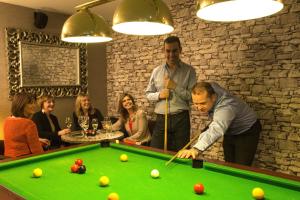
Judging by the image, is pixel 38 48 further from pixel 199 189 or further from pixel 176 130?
pixel 199 189

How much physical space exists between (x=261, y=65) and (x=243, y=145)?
1156 millimetres

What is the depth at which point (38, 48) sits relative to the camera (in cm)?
420

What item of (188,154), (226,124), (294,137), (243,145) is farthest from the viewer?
(294,137)

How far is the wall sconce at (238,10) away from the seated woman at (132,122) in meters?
2.37

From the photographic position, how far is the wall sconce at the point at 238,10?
4.71 feet

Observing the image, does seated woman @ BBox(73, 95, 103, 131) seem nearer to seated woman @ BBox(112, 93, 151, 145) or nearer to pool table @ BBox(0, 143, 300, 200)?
seated woman @ BBox(112, 93, 151, 145)

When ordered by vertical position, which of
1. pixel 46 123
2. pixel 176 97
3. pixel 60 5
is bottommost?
pixel 46 123

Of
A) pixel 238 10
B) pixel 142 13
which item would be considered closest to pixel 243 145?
pixel 238 10

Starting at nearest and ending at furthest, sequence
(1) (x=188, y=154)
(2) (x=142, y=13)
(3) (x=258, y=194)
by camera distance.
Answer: (3) (x=258, y=194)
(2) (x=142, y=13)
(1) (x=188, y=154)

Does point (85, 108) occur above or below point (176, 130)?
above

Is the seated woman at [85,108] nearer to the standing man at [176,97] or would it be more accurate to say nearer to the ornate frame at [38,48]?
the ornate frame at [38,48]

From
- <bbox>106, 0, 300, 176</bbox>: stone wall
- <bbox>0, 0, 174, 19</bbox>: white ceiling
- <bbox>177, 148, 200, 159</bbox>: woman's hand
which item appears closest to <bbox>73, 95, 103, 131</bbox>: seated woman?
<bbox>0, 0, 174, 19</bbox>: white ceiling

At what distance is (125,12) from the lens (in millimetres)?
1555

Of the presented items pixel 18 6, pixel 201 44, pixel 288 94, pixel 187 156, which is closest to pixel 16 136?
pixel 187 156
